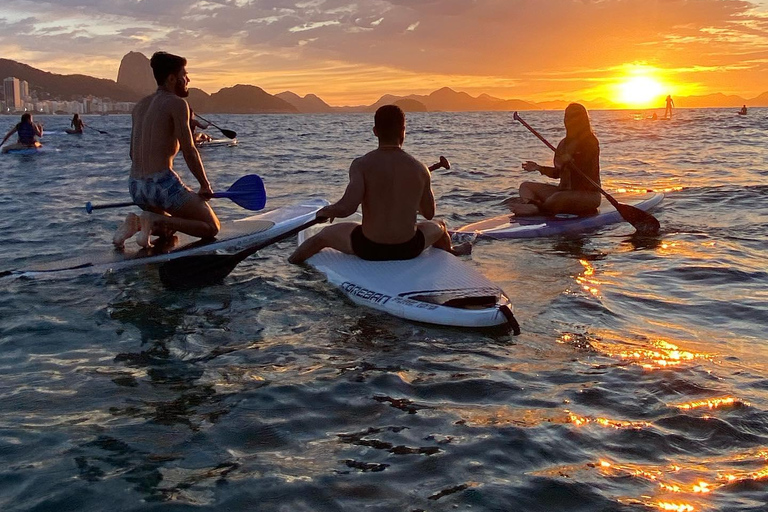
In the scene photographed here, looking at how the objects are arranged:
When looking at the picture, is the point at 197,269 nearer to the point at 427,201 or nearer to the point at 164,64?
the point at 164,64

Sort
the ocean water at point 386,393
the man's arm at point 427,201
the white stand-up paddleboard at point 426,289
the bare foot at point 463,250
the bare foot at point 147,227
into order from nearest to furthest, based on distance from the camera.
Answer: the ocean water at point 386,393 < the white stand-up paddleboard at point 426,289 < the man's arm at point 427,201 < the bare foot at point 147,227 < the bare foot at point 463,250

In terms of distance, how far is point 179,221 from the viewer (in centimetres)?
751

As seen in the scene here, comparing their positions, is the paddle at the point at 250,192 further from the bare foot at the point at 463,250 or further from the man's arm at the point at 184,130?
the bare foot at the point at 463,250

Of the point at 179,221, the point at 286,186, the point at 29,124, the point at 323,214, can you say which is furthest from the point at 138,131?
the point at 29,124

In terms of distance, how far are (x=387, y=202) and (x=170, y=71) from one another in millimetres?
2653

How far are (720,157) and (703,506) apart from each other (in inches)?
819

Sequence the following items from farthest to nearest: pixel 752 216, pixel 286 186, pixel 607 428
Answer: pixel 286 186 → pixel 752 216 → pixel 607 428

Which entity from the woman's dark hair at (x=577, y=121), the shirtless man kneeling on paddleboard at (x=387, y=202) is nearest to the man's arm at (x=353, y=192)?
the shirtless man kneeling on paddleboard at (x=387, y=202)

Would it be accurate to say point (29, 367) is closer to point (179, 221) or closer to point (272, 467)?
point (272, 467)

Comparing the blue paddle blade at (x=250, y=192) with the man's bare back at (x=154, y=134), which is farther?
the blue paddle blade at (x=250, y=192)

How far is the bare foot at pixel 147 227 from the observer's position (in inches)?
293

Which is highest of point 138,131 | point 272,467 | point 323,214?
point 138,131

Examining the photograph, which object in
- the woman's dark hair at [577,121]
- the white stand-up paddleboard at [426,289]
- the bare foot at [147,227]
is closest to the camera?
the white stand-up paddleboard at [426,289]

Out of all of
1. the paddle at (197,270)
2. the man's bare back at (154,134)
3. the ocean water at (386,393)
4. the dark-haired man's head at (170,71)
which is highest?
the dark-haired man's head at (170,71)
